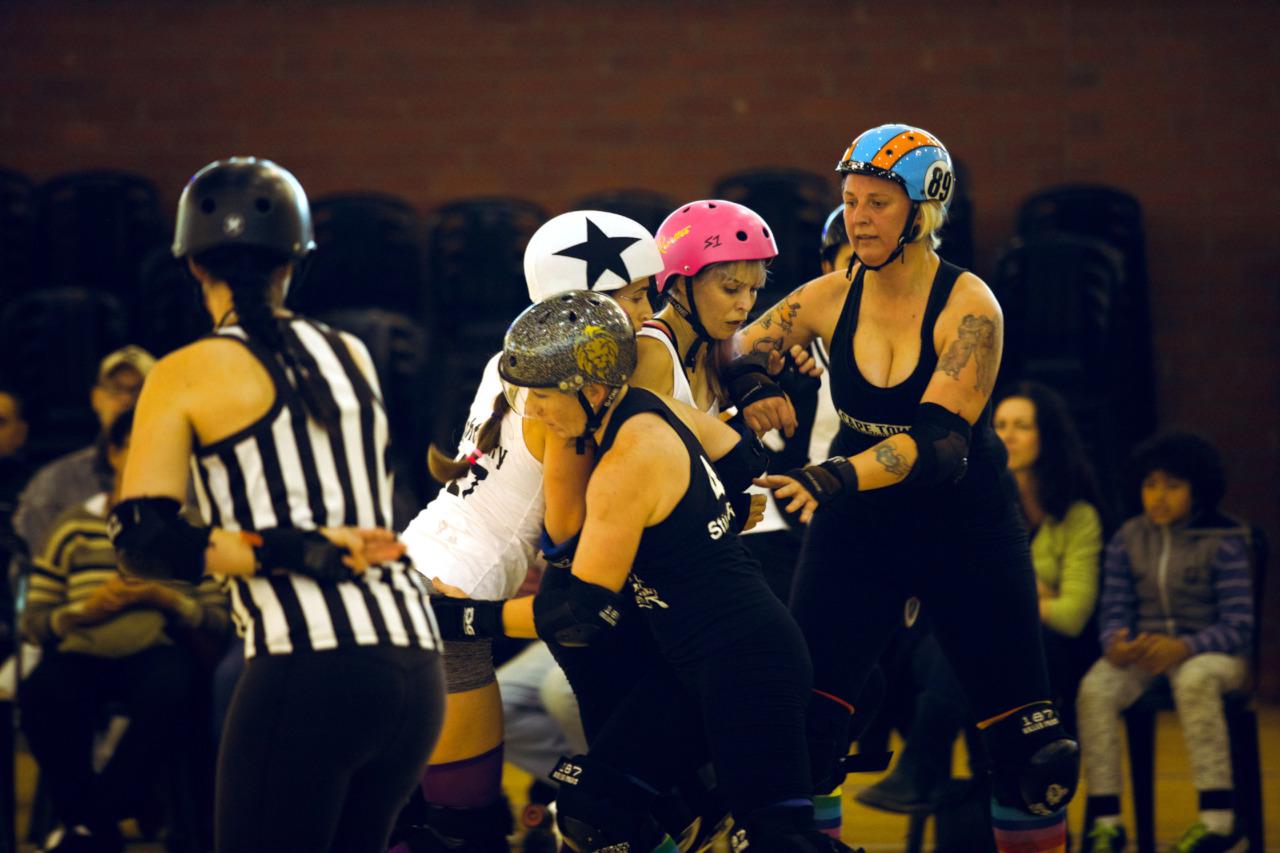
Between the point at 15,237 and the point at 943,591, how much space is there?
16.1 ft

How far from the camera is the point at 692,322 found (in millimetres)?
3291

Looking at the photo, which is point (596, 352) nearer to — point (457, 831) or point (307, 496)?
point (307, 496)

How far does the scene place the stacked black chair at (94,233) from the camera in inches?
271

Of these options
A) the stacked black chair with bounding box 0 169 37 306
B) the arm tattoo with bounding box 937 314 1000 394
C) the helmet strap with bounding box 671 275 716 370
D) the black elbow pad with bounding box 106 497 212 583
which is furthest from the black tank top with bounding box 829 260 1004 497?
the stacked black chair with bounding box 0 169 37 306

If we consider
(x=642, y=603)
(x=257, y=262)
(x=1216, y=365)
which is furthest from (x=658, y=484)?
(x=1216, y=365)

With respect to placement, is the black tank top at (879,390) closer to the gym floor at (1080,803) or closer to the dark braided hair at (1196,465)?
the dark braided hair at (1196,465)

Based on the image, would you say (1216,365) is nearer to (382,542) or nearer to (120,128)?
(120,128)

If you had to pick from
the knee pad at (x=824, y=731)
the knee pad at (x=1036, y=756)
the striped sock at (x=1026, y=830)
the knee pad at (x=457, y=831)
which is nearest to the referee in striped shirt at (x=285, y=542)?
the knee pad at (x=457, y=831)

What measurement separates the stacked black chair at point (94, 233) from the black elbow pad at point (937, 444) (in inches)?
181

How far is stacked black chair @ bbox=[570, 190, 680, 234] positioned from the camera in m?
6.57

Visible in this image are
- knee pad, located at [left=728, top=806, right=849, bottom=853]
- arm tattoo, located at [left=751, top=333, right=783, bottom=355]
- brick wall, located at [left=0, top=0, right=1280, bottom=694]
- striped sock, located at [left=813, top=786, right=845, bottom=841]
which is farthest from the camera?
brick wall, located at [left=0, top=0, right=1280, bottom=694]

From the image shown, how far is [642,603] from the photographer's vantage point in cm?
279

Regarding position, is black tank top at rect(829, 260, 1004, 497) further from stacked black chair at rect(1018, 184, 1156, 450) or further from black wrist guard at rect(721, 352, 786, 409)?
stacked black chair at rect(1018, 184, 1156, 450)

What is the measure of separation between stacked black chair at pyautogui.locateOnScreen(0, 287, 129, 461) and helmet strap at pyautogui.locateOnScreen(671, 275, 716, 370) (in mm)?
3746
